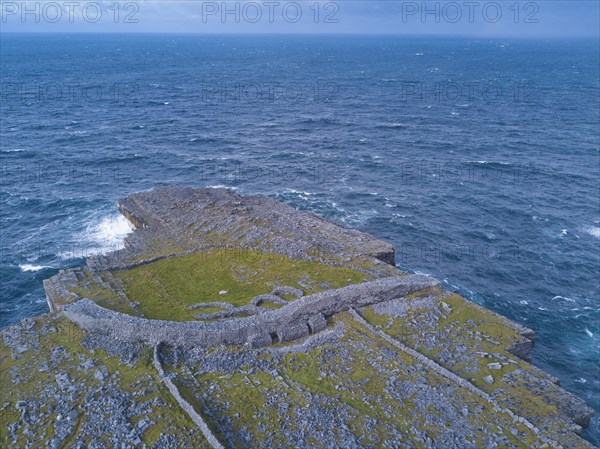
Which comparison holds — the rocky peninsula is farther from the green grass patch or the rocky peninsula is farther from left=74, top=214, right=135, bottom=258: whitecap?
left=74, top=214, right=135, bottom=258: whitecap

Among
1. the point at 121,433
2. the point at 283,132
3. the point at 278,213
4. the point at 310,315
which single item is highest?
the point at 283,132

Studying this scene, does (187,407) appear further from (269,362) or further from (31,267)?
(31,267)

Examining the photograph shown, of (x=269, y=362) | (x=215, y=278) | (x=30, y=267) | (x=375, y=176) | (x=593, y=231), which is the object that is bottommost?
(x=269, y=362)

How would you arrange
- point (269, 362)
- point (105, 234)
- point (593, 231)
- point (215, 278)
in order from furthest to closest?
point (593, 231) < point (105, 234) < point (215, 278) < point (269, 362)

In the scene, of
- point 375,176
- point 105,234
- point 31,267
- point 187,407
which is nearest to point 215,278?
point 187,407

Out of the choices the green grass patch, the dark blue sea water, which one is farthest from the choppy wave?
the green grass patch

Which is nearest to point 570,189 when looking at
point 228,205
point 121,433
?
point 228,205

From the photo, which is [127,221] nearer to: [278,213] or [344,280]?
[278,213]
